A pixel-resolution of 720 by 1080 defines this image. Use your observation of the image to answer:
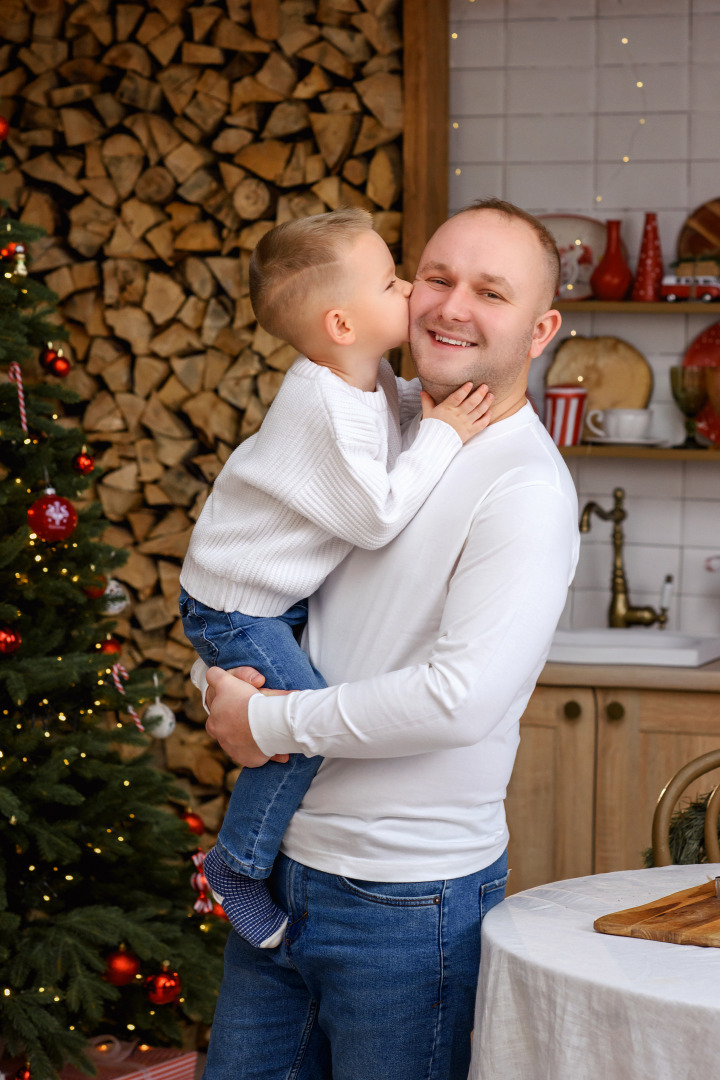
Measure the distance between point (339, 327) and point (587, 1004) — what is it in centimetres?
86

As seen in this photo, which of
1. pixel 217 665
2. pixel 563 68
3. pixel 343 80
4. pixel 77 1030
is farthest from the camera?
pixel 563 68

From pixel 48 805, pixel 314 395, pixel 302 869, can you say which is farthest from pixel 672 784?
pixel 48 805

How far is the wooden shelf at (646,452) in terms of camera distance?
3.14 m

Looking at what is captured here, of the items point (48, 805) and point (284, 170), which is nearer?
point (48, 805)

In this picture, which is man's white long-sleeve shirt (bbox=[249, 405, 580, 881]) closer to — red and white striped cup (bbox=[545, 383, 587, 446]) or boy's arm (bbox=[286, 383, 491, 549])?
boy's arm (bbox=[286, 383, 491, 549])

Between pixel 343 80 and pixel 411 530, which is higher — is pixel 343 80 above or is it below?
above

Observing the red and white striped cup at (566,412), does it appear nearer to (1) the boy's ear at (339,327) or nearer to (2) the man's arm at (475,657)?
(1) the boy's ear at (339,327)

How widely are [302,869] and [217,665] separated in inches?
11.3

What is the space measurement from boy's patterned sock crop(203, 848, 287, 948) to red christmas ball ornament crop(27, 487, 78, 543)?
35.2 inches

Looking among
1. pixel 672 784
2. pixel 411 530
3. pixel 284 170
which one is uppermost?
pixel 284 170

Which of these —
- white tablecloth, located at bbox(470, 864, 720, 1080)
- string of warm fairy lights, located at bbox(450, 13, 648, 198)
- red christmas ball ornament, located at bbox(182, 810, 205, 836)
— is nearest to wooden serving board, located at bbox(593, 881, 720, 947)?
white tablecloth, located at bbox(470, 864, 720, 1080)

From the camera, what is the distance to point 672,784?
178 centimetres

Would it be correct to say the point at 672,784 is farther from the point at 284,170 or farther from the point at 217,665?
the point at 284,170

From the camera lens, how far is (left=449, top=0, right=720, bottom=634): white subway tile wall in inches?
128
